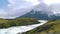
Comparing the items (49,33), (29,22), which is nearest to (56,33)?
(49,33)

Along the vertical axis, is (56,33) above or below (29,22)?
below

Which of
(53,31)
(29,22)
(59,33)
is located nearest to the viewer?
(59,33)

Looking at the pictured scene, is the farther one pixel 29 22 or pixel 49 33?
pixel 29 22

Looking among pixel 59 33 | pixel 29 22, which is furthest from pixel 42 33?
pixel 29 22

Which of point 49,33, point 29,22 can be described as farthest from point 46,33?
point 29,22

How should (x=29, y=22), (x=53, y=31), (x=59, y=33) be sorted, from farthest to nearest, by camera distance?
(x=29, y=22) < (x=53, y=31) < (x=59, y=33)

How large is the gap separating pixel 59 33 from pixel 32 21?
10461cm

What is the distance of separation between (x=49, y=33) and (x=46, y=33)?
2.30ft

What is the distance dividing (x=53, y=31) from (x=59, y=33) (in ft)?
13.2

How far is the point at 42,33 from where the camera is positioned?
53.1 metres

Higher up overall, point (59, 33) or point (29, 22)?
point (29, 22)

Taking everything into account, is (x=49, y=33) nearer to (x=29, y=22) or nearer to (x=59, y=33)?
(x=59, y=33)

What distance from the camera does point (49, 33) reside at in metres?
52.3

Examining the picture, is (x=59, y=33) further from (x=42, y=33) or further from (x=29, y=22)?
(x=29, y=22)
